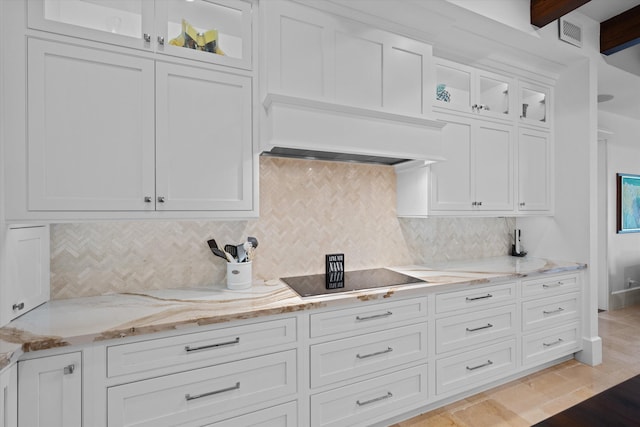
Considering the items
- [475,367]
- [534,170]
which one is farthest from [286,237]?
[534,170]

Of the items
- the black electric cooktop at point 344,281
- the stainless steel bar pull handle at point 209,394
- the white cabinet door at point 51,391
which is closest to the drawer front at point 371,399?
the stainless steel bar pull handle at point 209,394

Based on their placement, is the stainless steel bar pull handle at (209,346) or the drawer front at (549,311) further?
the drawer front at (549,311)

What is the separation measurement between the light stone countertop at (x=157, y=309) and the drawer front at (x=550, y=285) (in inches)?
15.7

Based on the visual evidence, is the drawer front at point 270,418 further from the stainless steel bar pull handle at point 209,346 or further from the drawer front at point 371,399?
the stainless steel bar pull handle at point 209,346

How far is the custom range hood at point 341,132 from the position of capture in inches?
67.7

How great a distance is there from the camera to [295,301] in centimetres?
168

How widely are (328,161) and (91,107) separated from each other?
146 cm

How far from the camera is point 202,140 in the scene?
1.65 m

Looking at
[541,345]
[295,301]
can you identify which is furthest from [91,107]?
[541,345]

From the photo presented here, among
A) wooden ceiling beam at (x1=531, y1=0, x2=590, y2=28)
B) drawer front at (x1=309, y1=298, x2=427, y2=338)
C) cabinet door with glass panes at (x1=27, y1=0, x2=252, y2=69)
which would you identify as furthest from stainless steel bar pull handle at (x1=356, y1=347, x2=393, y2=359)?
wooden ceiling beam at (x1=531, y1=0, x2=590, y2=28)

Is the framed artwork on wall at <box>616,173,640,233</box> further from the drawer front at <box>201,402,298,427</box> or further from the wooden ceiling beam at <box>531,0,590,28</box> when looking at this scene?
the drawer front at <box>201,402,298,427</box>

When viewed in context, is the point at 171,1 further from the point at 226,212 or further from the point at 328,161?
the point at 328,161

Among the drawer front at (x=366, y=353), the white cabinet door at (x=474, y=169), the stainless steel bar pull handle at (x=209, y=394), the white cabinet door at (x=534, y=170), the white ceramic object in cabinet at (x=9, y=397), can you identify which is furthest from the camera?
the white cabinet door at (x=534, y=170)

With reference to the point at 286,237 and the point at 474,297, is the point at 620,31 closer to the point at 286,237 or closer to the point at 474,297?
the point at 474,297
